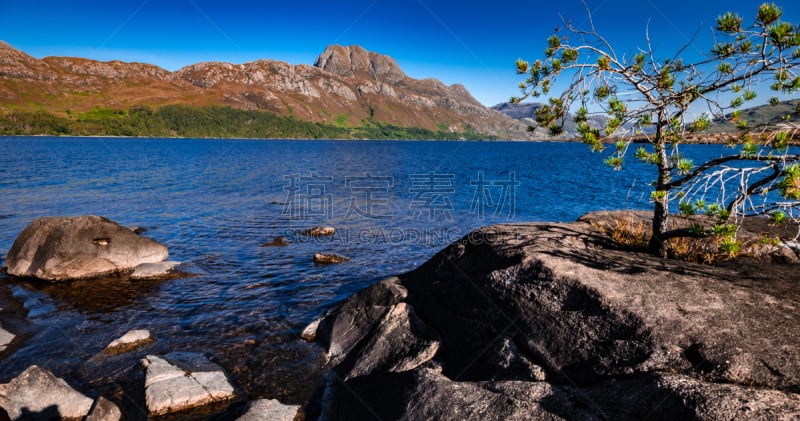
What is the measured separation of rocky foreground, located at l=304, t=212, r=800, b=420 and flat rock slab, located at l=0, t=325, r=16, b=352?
406 inches

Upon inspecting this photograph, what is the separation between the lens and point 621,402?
6301 millimetres

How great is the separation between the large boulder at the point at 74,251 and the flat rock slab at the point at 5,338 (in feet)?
17.9

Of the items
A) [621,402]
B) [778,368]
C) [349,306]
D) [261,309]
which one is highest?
[778,368]

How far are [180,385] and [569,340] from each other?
9.68m

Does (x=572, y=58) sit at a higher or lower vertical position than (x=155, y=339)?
higher

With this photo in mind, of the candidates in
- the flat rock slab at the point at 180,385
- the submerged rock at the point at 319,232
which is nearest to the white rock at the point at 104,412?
the flat rock slab at the point at 180,385

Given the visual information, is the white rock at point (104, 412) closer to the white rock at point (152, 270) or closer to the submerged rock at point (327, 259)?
the white rock at point (152, 270)

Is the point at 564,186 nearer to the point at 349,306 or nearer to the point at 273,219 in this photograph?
the point at 273,219

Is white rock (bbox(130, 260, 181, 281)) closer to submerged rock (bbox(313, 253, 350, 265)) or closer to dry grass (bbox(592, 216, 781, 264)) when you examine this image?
submerged rock (bbox(313, 253, 350, 265))

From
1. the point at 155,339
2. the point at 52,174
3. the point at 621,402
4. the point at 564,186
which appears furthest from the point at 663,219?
the point at 52,174

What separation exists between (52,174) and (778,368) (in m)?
78.8

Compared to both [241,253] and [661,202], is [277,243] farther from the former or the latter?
[661,202]

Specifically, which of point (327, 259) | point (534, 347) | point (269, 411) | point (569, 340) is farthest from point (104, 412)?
point (327, 259)

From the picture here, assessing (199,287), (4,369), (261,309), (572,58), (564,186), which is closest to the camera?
(572,58)
